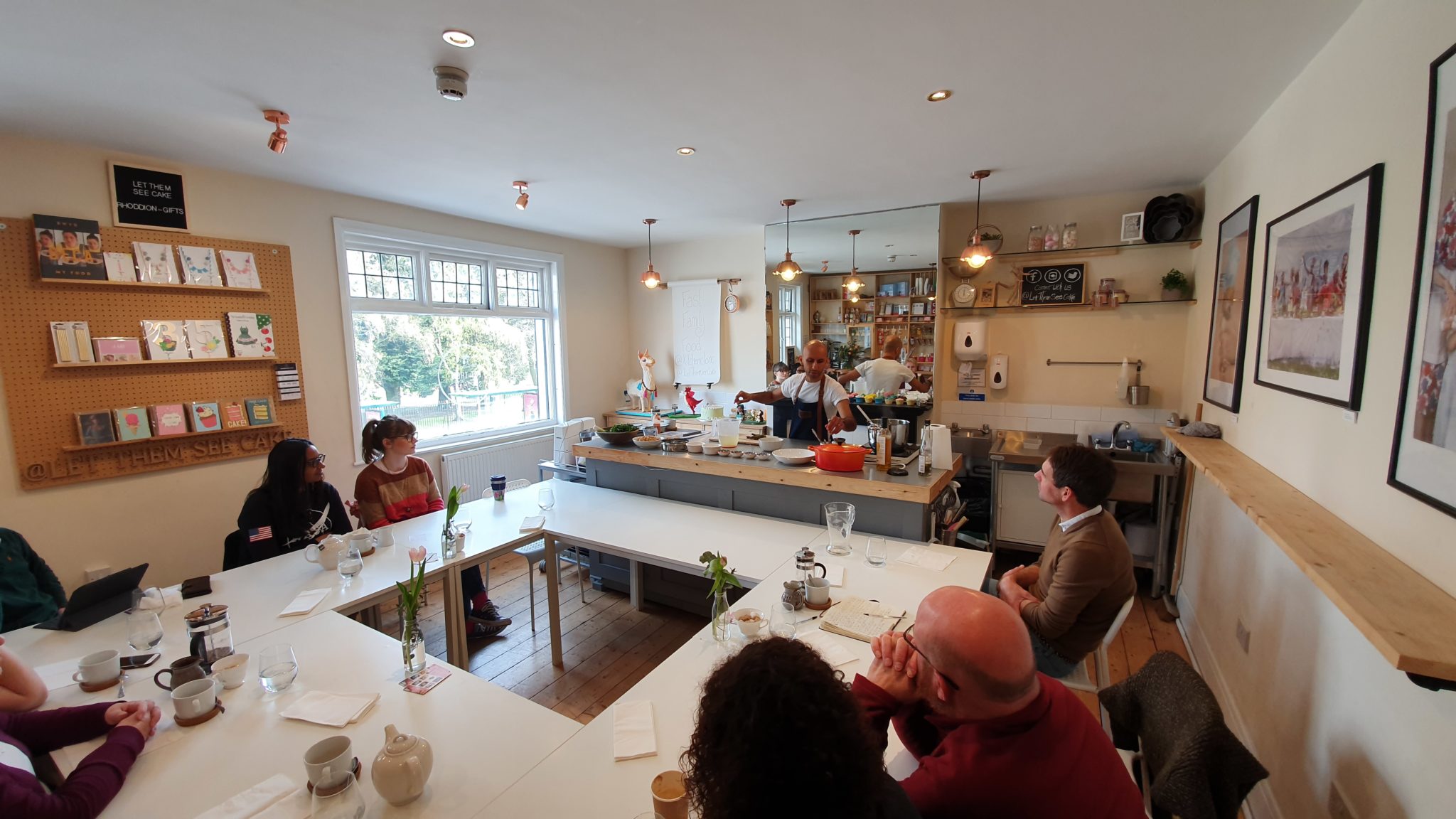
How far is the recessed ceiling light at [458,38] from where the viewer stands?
192 cm

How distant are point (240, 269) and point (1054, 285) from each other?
5.63m

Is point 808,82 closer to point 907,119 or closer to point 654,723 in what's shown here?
point 907,119

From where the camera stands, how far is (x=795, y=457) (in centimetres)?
297

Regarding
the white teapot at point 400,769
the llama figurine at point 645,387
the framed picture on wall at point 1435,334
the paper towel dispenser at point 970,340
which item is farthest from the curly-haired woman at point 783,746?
the llama figurine at point 645,387

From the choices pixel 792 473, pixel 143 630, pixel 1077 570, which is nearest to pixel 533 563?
pixel 792 473

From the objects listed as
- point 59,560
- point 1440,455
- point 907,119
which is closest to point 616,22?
point 907,119

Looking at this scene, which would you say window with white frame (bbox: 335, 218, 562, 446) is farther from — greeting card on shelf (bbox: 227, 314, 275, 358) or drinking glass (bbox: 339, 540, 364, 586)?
drinking glass (bbox: 339, 540, 364, 586)

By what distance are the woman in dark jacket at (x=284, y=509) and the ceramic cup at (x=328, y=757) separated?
185 cm

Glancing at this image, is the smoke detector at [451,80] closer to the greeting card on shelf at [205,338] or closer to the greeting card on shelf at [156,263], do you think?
the greeting card on shelf at [156,263]

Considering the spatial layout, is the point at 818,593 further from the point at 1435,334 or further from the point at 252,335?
the point at 252,335

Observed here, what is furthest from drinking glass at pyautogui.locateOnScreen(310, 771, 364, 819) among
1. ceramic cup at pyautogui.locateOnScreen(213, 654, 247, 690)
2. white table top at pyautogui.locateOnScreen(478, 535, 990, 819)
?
ceramic cup at pyautogui.locateOnScreen(213, 654, 247, 690)

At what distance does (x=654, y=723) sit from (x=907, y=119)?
9.10 feet

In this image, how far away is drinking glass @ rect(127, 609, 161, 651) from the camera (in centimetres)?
169

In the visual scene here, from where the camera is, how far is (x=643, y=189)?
3.95 meters
